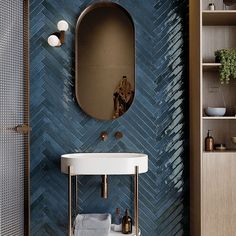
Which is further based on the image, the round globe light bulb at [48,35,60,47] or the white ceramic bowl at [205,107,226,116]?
the round globe light bulb at [48,35,60,47]

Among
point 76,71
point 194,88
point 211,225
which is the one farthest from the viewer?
point 76,71

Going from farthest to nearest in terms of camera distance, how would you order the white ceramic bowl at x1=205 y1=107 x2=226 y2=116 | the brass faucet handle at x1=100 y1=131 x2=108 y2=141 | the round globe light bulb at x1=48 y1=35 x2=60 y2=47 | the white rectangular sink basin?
the brass faucet handle at x1=100 y1=131 x2=108 y2=141 → the round globe light bulb at x1=48 y1=35 x2=60 y2=47 → the white ceramic bowl at x1=205 y1=107 x2=226 y2=116 → the white rectangular sink basin

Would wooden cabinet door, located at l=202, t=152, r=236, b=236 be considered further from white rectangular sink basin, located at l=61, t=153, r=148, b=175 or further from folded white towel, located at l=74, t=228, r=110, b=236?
folded white towel, located at l=74, t=228, r=110, b=236

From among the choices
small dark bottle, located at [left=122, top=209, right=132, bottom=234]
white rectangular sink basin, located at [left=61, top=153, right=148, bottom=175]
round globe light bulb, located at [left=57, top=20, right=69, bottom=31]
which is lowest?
small dark bottle, located at [left=122, top=209, right=132, bottom=234]

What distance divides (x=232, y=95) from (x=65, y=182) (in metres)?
1.91

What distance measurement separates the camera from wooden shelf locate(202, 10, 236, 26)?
3621mm

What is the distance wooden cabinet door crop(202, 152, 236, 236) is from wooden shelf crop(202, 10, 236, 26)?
1.26 meters

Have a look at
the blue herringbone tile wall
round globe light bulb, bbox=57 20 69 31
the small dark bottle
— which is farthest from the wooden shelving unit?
round globe light bulb, bbox=57 20 69 31

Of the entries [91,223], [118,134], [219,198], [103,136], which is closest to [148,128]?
[118,134]

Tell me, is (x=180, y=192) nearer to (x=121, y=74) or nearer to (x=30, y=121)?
(x=121, y=74)

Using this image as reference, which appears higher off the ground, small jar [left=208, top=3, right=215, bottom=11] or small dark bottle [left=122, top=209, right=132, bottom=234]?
small jar [left=208, top=3, right=215, bottom=11]

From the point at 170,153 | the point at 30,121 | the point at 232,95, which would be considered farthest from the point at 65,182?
the point at 232,95

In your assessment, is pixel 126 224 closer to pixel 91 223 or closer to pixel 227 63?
pixel 91 223

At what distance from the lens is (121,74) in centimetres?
416
